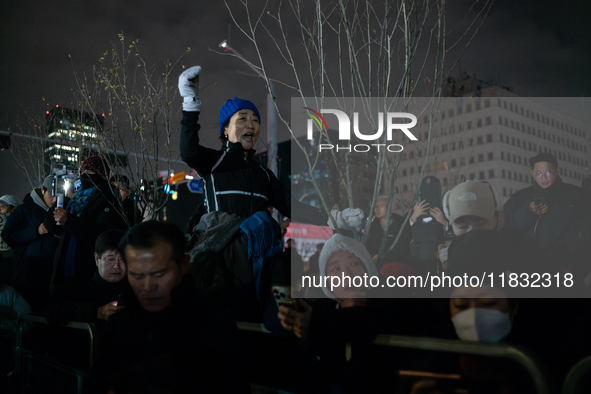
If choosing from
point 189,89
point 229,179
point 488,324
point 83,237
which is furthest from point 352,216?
point 83,237

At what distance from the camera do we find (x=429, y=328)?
5.87ft

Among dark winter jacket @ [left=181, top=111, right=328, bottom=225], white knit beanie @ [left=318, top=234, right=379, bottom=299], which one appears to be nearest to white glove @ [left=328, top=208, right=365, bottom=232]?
dark winter jacket @ [left=181, top=111, right=328, bottom=225]

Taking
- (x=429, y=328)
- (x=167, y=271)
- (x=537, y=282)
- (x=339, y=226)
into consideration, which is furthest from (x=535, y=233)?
(x=167, y=271)

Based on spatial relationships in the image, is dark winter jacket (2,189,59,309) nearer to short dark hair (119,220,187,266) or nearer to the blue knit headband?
the blue knit headband

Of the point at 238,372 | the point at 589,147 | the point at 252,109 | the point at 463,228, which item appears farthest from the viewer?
the point at 589,147

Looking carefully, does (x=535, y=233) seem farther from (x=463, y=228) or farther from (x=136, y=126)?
(x=136, y=126)

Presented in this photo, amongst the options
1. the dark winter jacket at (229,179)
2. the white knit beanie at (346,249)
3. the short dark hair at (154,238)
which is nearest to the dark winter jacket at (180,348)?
the short dark hair at (154,238)

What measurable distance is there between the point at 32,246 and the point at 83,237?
1473 millimetres

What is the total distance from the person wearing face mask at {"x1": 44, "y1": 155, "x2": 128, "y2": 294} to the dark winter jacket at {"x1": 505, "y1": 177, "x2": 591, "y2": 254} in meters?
3.27

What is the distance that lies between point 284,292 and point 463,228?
1.60 m

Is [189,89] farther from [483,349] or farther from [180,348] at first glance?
[483,349]

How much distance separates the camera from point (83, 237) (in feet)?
11.3

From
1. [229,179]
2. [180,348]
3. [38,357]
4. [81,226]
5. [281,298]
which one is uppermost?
[229,179]

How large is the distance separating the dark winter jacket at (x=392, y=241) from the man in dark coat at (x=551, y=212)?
2.93ft
